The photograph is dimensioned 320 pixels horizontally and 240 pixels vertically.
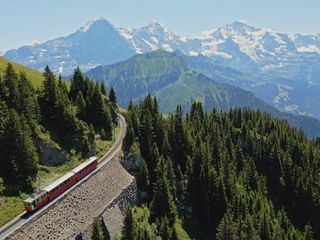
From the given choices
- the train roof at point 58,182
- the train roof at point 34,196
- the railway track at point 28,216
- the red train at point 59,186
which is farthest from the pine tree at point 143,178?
the train roof at point 34,196

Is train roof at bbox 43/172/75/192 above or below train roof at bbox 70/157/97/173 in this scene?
above

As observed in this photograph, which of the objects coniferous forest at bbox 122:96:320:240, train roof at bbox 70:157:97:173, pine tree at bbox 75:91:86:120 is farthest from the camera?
pine tree at bbox 75:91:86:120

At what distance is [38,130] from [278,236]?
69.2m

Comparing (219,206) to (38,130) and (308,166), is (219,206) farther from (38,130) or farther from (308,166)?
(308,166)

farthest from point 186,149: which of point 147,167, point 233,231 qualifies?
point 233,231

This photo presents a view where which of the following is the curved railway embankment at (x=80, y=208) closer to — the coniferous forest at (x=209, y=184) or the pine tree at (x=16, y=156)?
the coniferous forest at (x=209, y=184)

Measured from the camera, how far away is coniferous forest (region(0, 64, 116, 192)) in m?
91.7

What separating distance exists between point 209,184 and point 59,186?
53.9m

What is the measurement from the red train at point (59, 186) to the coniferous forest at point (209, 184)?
13898mm

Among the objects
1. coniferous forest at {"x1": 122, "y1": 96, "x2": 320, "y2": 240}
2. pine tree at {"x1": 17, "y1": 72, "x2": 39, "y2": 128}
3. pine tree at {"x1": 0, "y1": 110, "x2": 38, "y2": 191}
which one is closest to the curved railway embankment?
coniferous forest at {"x1": 122, "y1": 96, "x2": 320, "y2": 240}

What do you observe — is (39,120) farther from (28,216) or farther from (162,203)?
(28,216)

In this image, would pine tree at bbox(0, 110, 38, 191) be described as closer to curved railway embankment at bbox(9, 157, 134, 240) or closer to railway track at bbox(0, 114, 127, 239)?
railway track at bbox(0, 114, 127, 239)

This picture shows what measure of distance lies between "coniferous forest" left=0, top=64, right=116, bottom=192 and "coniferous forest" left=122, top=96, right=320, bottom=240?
516 inches

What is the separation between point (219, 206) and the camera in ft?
419
